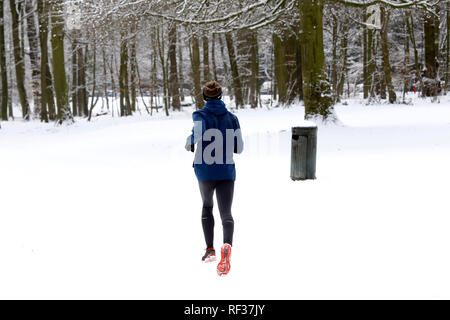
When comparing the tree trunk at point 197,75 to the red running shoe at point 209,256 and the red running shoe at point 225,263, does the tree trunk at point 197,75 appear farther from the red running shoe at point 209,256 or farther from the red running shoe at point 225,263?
the red running shoe at point 225,263

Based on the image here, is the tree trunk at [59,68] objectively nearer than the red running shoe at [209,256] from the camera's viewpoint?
No

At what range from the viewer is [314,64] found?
40.0 ft

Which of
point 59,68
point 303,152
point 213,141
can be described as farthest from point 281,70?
point 213,141

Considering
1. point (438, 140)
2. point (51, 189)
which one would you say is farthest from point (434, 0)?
point (51, 189)

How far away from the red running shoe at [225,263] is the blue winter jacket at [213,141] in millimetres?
603

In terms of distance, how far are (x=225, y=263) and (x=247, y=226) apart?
1552 mm

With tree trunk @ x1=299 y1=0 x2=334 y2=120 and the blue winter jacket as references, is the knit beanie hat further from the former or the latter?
tree trunk @ x1=299 y1=0 x2=334 y2=120

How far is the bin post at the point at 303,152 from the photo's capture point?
7418 mm

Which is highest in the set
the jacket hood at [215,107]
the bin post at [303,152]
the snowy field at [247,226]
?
the jacket hood at [215,107]

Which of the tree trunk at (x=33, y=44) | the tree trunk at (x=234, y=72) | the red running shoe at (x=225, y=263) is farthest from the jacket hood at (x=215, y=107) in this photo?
the tree trunk at (x=33, y=44)

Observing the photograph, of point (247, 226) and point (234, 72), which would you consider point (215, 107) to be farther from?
point (234, 72)

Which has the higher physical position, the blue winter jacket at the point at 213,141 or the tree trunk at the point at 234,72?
the tree trunk at the point at 234,72
